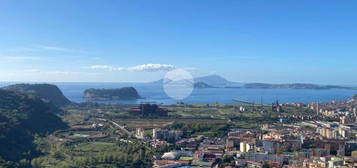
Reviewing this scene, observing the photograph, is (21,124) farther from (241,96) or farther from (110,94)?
(241,96)

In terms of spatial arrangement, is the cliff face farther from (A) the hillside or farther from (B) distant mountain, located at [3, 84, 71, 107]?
(A) the hillside

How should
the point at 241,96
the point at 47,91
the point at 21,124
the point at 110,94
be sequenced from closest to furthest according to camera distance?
the point at 21,124, the point at 47,91, the point at 110,94, the point at 241,96

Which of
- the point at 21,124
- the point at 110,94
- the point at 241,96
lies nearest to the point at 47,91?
the point at 110,94

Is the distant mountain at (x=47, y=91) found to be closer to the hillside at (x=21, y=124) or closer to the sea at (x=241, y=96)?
the sea at (x=241, y=96)

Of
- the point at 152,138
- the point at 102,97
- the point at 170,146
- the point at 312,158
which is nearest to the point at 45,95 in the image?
the point at 102,97

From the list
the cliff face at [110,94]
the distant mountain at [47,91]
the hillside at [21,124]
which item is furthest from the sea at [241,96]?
the hillside at [21,124]

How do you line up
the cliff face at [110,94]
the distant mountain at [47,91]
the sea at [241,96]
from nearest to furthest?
the distant mountain at [47,91]
the sea at [241,96]
the cliff face at [110,94]

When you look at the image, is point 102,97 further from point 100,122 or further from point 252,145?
point 252,145

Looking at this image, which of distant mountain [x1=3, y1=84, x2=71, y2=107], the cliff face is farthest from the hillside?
the cliff face
